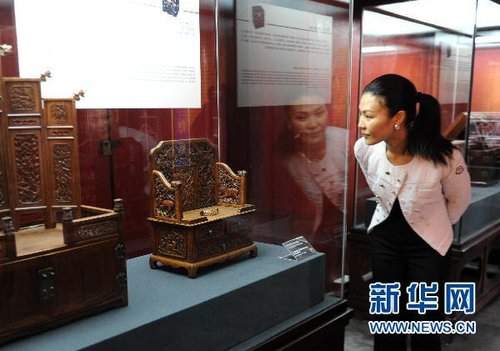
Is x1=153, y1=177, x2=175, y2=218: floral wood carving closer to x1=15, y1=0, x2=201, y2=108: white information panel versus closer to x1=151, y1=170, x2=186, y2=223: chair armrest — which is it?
x1=151, y1=170, x2=186, y2=223: chair armrest

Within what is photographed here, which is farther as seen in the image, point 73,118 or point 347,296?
point 347,296

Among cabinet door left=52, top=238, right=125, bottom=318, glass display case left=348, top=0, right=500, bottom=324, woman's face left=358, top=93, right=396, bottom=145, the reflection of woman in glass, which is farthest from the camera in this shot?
glass display case left=348, top=0, right=500, bottom=324

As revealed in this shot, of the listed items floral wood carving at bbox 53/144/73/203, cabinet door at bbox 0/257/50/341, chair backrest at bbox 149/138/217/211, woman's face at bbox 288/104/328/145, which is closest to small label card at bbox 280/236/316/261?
chair backrest at bbox 149/138/217/211

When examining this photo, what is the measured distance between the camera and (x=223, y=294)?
1.77 meters

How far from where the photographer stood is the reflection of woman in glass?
9.09 ft

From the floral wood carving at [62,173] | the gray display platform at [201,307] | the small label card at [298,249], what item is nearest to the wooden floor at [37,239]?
the floral wood carving at [62,173]

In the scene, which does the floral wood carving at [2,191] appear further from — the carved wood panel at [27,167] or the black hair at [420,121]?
the black hair at [420,121]

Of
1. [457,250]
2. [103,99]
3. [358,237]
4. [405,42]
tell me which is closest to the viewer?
[103,99]

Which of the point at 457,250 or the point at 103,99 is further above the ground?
the point at 103,99

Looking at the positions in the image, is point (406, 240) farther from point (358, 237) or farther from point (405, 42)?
point (405, 42)

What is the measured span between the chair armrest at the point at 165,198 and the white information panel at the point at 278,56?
922mm

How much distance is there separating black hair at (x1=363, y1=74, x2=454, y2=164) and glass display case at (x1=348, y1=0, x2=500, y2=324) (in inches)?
50.3

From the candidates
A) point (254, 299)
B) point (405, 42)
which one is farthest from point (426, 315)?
point (405, 42)

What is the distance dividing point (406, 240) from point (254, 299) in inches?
28.6
